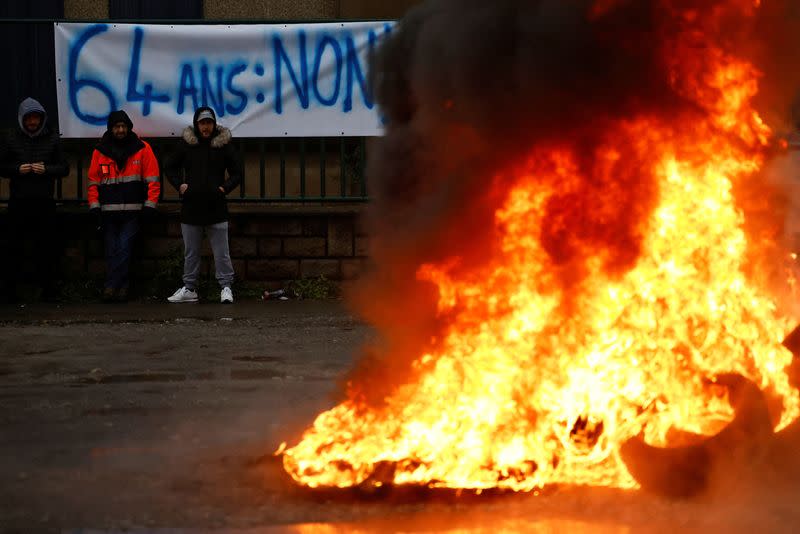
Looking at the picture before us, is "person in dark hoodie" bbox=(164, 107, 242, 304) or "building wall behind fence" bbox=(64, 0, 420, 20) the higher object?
"building wall behind fence" bbox=(64, 0, 420, 20)

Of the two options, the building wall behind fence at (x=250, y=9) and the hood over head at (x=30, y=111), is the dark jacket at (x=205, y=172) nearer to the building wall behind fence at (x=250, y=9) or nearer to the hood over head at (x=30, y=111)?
the hood over head at (x=30, y=111)

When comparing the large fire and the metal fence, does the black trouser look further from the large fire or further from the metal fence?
the large fire

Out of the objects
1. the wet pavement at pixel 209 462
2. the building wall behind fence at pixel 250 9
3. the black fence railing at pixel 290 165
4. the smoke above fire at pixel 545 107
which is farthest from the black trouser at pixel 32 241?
the smoke above fire at pixel 545 107

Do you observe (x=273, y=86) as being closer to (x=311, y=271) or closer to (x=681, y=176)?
(x=311, y=271)

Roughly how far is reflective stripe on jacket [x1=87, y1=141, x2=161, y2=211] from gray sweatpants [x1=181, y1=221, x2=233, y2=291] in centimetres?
53

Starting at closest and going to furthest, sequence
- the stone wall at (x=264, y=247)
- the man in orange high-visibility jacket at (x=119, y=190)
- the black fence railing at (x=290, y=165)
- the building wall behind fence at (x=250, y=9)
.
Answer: the man in orange high-visibility jacket at (x=119, y=190) → the stone wall at (x=264, y=247) → the black fence railing at (x=290, y=165) → the building wall behind fence at (x=250, y=9)

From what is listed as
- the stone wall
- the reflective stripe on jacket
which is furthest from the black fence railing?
the reflective stripe on jacket

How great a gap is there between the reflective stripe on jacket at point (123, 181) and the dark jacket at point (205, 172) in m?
0.25

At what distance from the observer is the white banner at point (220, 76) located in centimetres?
1272

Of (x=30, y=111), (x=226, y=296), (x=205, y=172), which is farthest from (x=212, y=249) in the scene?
(x=30, y=111)

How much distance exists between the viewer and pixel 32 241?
40.4ft

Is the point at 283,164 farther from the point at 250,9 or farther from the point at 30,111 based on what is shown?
the point at 30,111

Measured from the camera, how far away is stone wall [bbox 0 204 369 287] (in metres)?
12.7

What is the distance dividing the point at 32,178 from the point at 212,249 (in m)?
1.80
